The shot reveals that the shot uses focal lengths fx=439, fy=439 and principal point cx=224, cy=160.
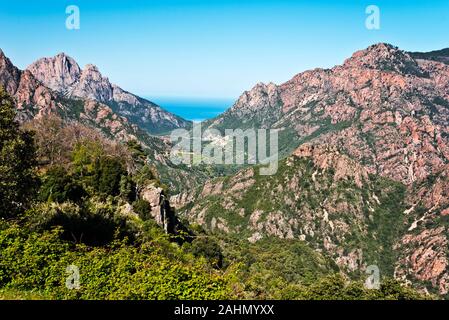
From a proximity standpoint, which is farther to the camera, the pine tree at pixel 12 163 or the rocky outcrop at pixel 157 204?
the rocky outcrop at pixel 157 204

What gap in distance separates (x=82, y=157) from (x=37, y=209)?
1728 inches

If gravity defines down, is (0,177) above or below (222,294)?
above

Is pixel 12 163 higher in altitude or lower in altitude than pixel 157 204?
higher

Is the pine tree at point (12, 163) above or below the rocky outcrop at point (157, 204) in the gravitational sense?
above

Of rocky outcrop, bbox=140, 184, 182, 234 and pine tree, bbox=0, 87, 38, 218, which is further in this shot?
rocky outcrop, bbox=140, 184, 182, 234

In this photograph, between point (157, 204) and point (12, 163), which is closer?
point (12, 163)

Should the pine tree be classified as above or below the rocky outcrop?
above
